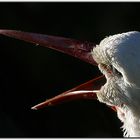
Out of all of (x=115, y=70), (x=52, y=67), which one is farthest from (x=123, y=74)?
(x=52, y=67)

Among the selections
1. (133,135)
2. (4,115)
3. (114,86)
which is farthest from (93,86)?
(4,115)

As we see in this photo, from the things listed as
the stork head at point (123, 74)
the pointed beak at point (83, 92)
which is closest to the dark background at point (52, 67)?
the pointed beak at point (83, 92)

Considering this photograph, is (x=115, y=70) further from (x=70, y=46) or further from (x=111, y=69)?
(x=70, y=46)

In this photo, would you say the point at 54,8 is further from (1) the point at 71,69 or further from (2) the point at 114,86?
(2) the point at 114,86

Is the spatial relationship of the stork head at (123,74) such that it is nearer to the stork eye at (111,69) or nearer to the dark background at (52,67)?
the stork eye at (111,69)

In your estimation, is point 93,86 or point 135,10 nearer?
point 93,86

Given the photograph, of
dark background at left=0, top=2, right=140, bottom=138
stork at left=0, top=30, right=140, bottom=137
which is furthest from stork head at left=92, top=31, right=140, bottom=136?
→ dark background at left=0, top=2, right=140, bottom=138

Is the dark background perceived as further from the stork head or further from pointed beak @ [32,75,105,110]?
the stork head
